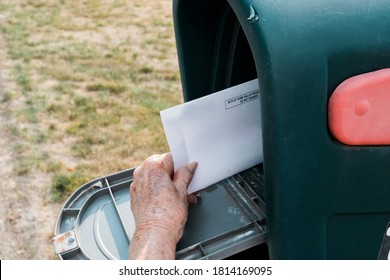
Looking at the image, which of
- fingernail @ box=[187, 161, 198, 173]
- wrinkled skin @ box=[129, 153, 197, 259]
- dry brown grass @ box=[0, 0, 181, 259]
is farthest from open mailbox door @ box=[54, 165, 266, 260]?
dry brown grass @ box=[0, 0, 181, 259]

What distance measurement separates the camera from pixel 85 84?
4879 mm

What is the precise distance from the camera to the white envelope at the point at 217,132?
4.70 feet

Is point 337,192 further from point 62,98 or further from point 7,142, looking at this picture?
point 62,98

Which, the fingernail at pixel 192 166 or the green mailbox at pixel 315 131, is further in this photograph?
the fingernail at pixel 192 166

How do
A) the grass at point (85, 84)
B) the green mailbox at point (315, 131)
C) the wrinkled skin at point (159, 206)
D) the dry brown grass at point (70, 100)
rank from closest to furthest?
1. the green mailbox at point (315, 131)
2. the wrinkled skin at point (159, 206)
3. the dry brown grass at point (70, 100)
4. the grass at point (85, 84)

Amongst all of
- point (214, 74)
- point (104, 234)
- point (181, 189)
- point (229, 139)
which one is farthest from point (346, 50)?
point (104, 234)

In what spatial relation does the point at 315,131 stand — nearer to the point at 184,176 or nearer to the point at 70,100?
the point at 184,176

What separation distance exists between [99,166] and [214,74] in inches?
82.1

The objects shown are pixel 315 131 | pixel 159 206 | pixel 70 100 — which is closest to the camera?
pixel 315 131

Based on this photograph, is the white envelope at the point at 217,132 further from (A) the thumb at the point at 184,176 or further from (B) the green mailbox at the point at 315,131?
(B) the green mailbox at the point at 315,131

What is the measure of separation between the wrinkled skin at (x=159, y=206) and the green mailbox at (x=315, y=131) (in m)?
0.25

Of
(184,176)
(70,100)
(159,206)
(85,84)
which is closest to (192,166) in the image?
(184,176)

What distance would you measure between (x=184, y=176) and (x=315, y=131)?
0.41 metres

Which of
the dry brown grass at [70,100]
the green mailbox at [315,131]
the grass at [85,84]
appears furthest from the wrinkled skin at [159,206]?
the grass at [85,84]
